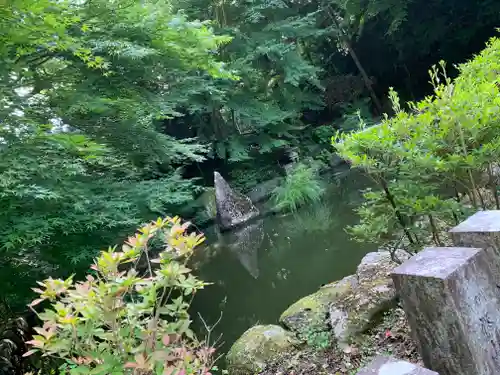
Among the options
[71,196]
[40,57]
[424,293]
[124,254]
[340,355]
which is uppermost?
[40,57]

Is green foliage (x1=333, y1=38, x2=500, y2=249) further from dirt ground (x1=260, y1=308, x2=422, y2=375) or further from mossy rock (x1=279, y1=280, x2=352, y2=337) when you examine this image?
mossy rock (x1=279, y1=280, x2=352, y2=337)

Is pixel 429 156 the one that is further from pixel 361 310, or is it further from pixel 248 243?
pixel 248 243

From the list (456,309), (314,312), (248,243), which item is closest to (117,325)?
(456,309)

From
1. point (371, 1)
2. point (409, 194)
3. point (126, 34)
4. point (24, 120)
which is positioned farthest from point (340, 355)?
point (371, 1)

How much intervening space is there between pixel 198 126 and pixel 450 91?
1083cm

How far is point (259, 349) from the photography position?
3295 millimetres

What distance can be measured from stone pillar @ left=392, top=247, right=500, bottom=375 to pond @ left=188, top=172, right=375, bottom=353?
2382 millimetres

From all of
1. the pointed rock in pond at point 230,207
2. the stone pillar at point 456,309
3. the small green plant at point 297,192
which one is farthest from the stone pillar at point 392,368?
the pointed rock in pond at point 230,207

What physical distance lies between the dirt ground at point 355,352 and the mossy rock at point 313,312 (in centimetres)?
21

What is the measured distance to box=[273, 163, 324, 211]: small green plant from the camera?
9320 mm

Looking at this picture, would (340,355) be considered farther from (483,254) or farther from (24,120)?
(24,120)

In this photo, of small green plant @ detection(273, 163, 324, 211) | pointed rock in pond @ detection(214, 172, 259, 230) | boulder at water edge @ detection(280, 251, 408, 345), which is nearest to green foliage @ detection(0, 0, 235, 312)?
boulder at water edge @ detection(280, 251, 408, 345)

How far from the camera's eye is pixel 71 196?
4156 millimetres

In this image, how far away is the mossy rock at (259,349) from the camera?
3191 millimetres
